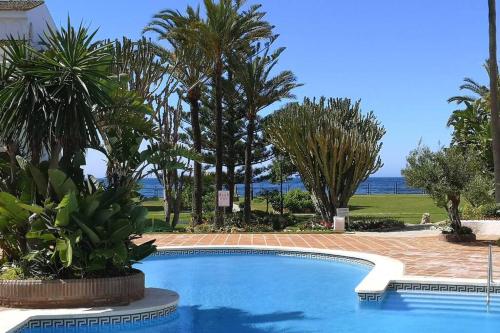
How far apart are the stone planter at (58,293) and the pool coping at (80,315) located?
141 millimetres

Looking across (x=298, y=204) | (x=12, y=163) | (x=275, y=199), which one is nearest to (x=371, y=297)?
(x=12, y=163)

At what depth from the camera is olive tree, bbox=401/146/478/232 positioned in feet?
54.4

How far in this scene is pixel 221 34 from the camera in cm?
2222

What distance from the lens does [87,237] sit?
27.1 feet

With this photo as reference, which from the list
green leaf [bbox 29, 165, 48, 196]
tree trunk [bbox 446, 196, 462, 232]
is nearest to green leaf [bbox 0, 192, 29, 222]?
green leaf [bbox 29, 165, 48, 196]

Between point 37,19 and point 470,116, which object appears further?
point 470,116

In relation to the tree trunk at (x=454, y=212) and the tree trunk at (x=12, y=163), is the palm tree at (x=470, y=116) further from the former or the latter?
the tree trunk at (x=12, y=163)

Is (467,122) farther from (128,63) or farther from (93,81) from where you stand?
(93,81)

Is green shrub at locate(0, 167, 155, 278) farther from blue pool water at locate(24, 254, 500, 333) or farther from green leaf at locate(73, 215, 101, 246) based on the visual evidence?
blue pool water at locate(24, 254, 500, 333)

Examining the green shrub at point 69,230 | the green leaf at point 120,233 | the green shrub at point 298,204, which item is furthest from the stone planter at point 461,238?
the green shrub at point 298,204

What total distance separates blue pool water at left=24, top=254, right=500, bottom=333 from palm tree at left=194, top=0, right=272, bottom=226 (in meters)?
10.2

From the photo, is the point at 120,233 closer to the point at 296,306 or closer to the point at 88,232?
the point at 88,232

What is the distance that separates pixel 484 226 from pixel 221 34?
38.3ft

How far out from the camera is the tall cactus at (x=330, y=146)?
2297cm
